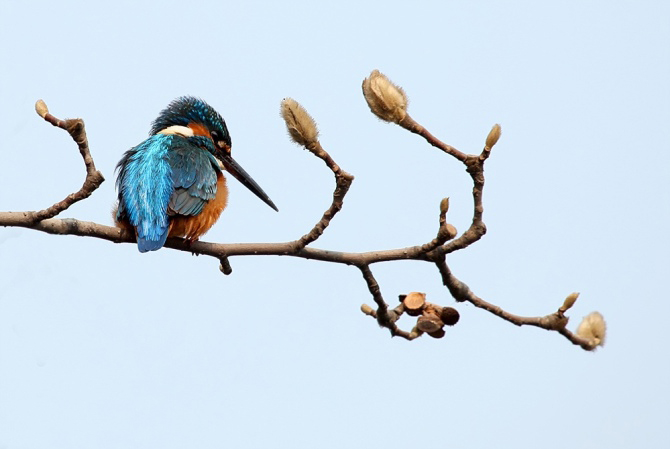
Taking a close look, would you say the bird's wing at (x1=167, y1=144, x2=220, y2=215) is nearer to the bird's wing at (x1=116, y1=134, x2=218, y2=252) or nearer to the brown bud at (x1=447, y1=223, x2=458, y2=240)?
the bird's wing at (x1=116, y1=134, x2=218, y2=252)

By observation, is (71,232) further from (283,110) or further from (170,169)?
(170,169)

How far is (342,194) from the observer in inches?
112

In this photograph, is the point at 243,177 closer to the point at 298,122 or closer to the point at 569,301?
the point at 298,122

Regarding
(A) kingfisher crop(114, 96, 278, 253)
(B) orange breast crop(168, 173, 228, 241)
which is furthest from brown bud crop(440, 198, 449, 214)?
(B) orange breast crop(168, 173, 228, 241)

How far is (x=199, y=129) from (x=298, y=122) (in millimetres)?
2442

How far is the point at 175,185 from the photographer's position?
13.4 feet

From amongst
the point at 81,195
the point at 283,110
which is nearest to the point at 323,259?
the point at 283,110

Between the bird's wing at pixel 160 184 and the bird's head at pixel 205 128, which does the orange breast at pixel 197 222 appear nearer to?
the bird's wing at pixel 160 184

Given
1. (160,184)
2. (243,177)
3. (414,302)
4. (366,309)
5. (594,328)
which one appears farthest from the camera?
(243,177)

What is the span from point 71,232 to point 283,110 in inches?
37.8

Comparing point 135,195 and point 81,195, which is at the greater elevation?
point 135,195

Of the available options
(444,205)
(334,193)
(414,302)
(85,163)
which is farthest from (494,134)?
(85,163)

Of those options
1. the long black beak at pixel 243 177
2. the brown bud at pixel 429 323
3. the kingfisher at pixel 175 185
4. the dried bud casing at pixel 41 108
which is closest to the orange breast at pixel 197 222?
the kingfisher at pixel 175 185

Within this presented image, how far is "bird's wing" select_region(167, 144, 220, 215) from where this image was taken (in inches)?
158
